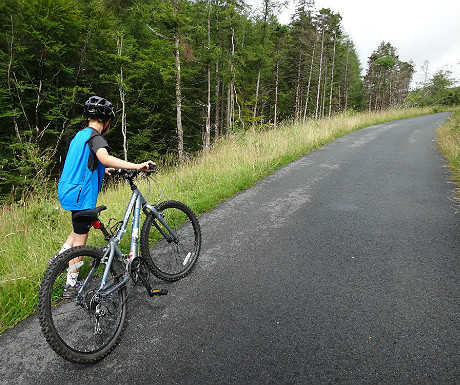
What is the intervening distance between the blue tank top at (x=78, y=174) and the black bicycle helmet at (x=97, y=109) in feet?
0.49

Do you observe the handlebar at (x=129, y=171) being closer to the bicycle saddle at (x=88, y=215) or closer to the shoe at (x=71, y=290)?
the bicycle saddle at (x=88, y=215)

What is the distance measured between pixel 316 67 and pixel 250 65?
431 inches

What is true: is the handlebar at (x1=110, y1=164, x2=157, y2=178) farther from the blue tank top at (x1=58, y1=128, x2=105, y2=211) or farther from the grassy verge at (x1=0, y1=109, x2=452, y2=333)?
the grassy verge at (x1=0, y1=109, x2=452, y2=333)

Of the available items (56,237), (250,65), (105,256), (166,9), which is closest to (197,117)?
(250,65)

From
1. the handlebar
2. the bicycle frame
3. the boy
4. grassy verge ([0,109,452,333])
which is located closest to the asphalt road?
the bicycle frame

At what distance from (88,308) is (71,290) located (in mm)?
246

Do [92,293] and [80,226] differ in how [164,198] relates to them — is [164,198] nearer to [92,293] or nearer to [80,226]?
[80,226]

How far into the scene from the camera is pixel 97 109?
255 centimetres

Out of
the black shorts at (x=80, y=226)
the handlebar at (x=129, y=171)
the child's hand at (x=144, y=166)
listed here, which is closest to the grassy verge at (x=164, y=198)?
the black shorts at (x=80, y=226)

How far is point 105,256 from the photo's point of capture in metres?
2.39

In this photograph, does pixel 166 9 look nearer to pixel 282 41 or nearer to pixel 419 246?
pixel 419 246

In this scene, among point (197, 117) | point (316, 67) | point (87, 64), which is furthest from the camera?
point (316, 67)

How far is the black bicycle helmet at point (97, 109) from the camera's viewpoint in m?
2.54

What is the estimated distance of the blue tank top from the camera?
2455 millimetres
